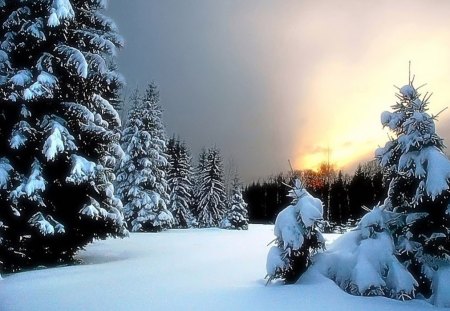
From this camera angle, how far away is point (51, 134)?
36.0ft

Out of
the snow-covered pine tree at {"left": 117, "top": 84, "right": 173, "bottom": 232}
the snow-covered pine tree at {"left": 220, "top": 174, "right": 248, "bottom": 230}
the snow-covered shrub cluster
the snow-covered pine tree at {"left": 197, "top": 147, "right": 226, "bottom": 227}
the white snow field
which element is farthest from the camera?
the snow-covered pine tree at {"left": 197, "top": 147, "right": 226, "bottom": 227}

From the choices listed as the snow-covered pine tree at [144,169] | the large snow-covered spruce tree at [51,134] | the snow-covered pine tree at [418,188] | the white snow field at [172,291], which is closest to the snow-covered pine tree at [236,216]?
the snow-covered pine tree at [144,169]

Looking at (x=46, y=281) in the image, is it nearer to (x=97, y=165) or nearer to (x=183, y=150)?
(x=97, y=165)

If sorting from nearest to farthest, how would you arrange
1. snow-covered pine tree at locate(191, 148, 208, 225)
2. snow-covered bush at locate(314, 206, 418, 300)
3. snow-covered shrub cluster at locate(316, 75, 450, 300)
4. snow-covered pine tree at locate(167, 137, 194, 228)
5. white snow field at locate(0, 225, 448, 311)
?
white snow field at locate(0, 225, 448, 311) < snow-covered bush at locate(314, 206, 418, 300) < snow-covered shrub cluster at locate(316, 75, 450, 300) < snow-covered pine tree at locate(167, 137, 194, 228) < snow-covered pine tree at locate(191, 148, 208, 225)

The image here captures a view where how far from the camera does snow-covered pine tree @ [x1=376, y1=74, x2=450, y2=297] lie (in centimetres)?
716

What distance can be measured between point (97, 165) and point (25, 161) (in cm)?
210

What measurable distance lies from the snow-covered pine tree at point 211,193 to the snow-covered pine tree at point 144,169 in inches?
743

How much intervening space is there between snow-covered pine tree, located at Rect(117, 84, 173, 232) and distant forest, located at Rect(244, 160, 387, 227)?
16518 mm

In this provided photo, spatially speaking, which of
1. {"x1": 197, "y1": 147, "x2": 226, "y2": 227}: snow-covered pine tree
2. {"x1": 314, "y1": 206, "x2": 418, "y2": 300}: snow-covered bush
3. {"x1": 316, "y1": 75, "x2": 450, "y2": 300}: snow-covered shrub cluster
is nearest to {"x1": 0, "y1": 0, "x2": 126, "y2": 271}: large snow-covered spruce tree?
{"x1": 314, "y1": 206, "x2": 418, "y2": 300}: snow-covered bush

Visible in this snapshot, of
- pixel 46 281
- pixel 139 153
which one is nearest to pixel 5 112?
pixel 46 281

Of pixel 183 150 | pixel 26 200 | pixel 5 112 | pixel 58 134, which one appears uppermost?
pixel 183 150

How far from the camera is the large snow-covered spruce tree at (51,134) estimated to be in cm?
1087

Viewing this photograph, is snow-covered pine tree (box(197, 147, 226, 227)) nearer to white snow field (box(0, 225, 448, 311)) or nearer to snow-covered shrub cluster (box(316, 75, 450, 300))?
white snow field (box(0, 225, 448, 311))

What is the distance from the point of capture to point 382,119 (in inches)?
332
